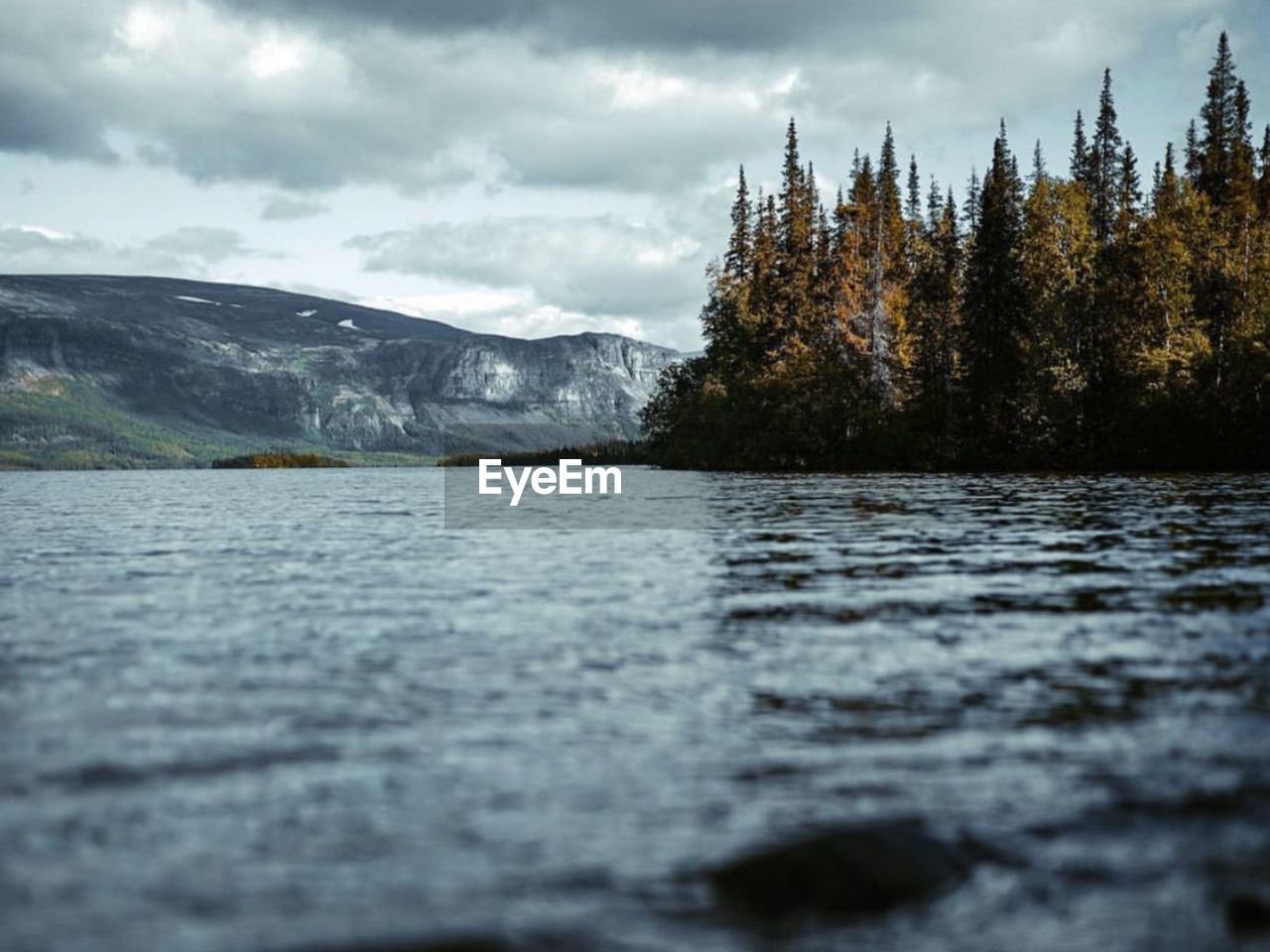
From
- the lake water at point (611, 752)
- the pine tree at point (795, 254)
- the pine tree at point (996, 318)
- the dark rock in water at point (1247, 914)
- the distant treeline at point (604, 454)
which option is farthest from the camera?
the distant treeline at point (604, 454)

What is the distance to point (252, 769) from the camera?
8117mm

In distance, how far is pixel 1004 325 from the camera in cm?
8919

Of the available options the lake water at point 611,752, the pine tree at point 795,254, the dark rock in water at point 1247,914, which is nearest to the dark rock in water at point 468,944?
the lake water at point 611,752

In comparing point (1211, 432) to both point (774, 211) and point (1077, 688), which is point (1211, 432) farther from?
point (1077, 688)

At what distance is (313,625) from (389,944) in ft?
33.3

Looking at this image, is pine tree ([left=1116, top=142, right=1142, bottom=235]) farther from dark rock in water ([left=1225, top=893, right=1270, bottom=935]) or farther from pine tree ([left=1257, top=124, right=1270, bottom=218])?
dark rock in water ([left=1225, top=893, right=1270, bottom=935])

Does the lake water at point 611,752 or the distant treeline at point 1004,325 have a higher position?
the distant treeline at point 1004,325

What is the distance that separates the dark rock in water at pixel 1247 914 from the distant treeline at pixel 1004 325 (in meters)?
70.5

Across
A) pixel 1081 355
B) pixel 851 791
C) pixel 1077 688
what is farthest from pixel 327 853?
pixel 1081 355

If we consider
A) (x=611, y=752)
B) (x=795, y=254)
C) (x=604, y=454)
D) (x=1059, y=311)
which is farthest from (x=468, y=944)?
(x=604, y=454)

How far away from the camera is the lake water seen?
560 cm

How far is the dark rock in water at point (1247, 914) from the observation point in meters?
5.32

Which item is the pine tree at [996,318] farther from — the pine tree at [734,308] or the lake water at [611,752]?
the lake water at [611,752]

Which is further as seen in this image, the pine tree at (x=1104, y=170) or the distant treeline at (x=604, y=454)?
the distant treeline at (x=604, y=454)
